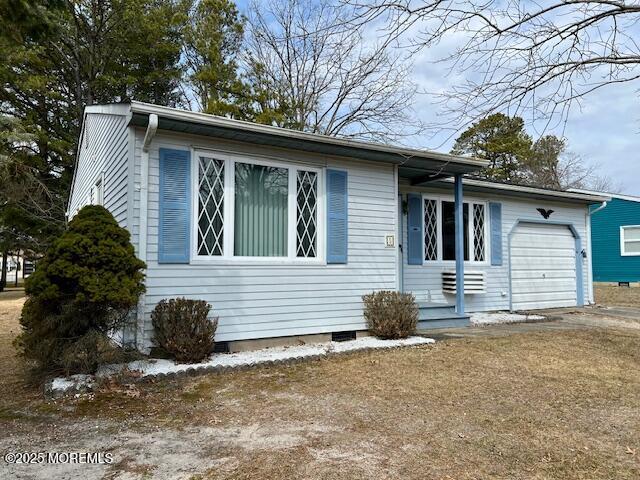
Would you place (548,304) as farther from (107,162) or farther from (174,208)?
(107,162)

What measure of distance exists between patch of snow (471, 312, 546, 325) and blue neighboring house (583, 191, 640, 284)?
10.7 metres

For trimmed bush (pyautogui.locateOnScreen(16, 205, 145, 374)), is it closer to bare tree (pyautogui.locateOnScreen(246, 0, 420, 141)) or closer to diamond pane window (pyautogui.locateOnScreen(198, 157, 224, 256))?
diamond pane window (pyautogui.locateOnScreen(198, 157, 224, 256))

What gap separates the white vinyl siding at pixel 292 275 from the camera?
5.39 metres

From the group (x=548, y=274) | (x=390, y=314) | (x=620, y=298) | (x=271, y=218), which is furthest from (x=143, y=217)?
(x=620, y=298)

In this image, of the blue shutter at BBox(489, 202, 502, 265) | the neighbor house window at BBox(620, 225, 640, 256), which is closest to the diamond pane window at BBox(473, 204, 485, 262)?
the blue shutter at BBox(489, 202, 502, 265)

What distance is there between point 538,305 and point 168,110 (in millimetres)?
9136

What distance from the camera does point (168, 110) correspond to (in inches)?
200

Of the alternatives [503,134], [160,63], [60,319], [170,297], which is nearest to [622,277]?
[503,134]

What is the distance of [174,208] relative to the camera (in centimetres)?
539

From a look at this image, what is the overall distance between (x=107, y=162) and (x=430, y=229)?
5.90 meters

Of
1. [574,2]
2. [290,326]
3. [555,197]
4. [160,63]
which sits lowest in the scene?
[290,326]

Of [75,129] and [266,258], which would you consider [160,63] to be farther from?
[266,258]

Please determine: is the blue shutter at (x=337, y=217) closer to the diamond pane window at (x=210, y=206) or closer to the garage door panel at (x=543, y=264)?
the diamond pane window at (x=210, y=206)

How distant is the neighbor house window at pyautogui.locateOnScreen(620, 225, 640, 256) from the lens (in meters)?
17.8
